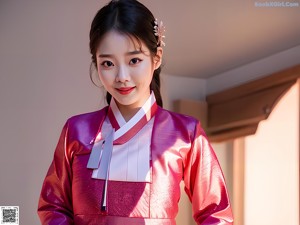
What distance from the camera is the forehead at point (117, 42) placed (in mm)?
1172

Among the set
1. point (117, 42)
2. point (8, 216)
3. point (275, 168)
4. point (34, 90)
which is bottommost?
point (8, 216)

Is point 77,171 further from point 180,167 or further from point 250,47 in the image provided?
point 250,47

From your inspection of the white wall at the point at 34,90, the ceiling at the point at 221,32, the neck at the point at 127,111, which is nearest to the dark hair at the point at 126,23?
the neck at the point at 127,111

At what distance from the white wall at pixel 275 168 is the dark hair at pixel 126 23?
104 inches

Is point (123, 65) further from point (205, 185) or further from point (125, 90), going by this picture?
point (205, 185)

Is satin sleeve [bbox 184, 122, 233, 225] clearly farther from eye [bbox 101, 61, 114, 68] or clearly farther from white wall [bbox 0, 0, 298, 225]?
white wall [bbox 0, 0, 298, 225]

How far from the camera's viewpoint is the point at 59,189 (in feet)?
4.15

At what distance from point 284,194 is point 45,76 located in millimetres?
1691

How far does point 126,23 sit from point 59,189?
38 cm

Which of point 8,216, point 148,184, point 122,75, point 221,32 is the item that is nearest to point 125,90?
point 122,75

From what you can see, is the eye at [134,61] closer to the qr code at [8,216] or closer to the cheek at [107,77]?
the cheek at [107,77]

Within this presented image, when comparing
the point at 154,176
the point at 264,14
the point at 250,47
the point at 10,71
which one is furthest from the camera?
the point at 250,47

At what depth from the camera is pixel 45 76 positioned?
3.53 meters

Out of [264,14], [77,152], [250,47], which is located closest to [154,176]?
[77,152]
